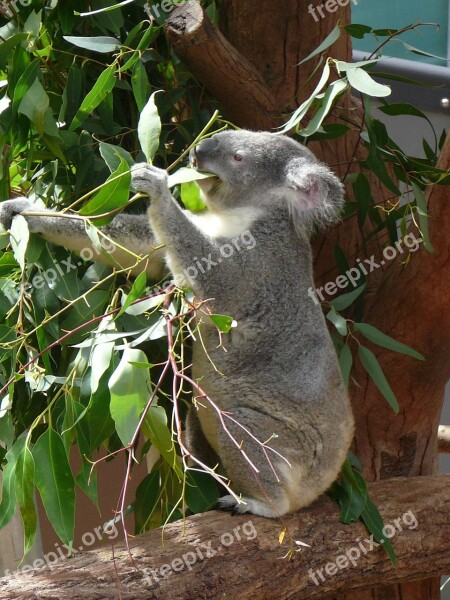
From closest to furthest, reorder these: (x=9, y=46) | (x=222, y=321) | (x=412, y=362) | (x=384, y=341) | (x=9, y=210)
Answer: (x=222, y=321), (x=9, y=210), (x=9, y=46), (x=384, y=341), (x=412, y=362)

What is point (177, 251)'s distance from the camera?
2414 mm

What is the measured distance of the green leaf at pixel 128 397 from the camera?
1.87 meters

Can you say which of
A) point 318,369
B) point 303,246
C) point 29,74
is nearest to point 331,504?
point 318,369

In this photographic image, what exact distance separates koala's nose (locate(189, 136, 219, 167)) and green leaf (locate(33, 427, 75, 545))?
101 cm

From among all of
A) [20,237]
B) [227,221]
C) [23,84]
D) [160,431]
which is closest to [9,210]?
[20,237]

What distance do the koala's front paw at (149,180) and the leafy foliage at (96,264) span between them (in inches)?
2.1

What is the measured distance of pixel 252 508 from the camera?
2.45 metres

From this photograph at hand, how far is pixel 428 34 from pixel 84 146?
319 centimetres

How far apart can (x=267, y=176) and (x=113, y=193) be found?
0.86 metres

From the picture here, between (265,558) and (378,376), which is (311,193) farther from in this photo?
(265,558)

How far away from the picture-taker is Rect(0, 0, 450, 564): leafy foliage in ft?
7.00

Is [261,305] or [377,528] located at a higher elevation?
[261,305]

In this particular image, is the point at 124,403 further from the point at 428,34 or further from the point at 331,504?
the point at 428,34

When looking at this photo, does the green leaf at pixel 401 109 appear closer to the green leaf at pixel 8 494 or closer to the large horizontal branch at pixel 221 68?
the large horizontal branch at pixel 221 68
